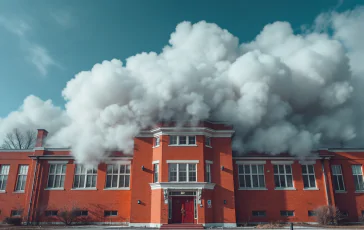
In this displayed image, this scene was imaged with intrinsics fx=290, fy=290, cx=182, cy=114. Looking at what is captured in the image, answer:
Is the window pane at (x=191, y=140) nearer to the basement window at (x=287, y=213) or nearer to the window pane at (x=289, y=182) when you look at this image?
the window pane at (x=289, y=182)

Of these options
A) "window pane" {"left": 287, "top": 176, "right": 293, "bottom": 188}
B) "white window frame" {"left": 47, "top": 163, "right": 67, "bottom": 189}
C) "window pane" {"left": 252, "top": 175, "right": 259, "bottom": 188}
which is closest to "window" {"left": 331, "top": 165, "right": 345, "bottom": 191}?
"window pane" {"left": 287, "top": 176, "right": 293, "bottom": 188}

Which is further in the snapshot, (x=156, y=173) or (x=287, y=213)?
(x=287, y=213)

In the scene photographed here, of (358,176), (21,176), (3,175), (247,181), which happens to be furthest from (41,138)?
(358,176)

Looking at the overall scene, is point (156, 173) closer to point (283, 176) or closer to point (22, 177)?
point (283, 176)

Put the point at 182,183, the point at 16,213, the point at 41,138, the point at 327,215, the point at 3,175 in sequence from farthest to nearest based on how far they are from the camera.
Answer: the point at 41,138, the point at 3,175, the point at 16,213, the point at 327,215, the point at 182,183

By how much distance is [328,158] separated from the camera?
25344 millimetres

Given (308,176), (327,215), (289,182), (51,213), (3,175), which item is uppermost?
(3,175)

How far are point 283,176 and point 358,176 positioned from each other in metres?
6.94

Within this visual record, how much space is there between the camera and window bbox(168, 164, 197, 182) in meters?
22.5

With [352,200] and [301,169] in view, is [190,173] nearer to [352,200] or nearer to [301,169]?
→ [301,169]

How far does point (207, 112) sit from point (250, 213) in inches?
358

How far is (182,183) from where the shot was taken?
21.9 m

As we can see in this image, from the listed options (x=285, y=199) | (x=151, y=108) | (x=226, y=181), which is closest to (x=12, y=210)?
(x=151, y=108)

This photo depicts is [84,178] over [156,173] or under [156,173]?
under
